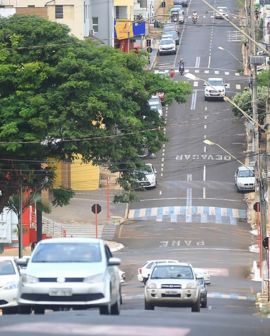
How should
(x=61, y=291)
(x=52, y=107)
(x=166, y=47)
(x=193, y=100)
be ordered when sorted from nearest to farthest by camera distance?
1. (x=61, y=291)
2. (x=52, y=107)
3. (x=193, y=100)
4. (x=166, y=47)

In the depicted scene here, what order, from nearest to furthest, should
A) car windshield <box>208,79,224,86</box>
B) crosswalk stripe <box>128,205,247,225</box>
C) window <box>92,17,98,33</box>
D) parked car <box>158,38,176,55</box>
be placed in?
crosswalk stripe <box>128,205,247,225</box>
car windshield <box>208,79,224,86</box>
window <box>92,17,98,33</box>
parked car <box>158,38,176,55</box>

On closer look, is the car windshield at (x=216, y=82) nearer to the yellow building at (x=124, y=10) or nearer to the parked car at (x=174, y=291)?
the yellow building at (x=124, y=10)

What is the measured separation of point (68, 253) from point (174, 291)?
921cm

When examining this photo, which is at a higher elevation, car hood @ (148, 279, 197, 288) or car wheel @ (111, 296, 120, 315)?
car wheel @ (111, 296, 120, 315)

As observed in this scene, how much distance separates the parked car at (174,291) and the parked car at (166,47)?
81691 mm

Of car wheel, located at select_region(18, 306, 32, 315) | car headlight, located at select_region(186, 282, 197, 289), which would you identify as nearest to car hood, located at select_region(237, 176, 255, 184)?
car headlight, located at select_region(186, 282, 197, 289)

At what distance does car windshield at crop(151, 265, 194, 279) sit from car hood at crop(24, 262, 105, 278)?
10.2m

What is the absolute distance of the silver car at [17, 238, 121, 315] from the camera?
19484mm

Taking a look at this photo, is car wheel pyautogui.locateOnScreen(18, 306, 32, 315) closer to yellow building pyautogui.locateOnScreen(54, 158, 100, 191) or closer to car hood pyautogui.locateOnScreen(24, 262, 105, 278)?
car hood pyautogui.locateOnScreen(24, 262, 105, 278)

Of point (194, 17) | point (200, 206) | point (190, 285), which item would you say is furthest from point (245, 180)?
point (194, 17)

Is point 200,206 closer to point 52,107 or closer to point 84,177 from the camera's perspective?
point 84,177

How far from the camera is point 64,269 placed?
1986 centimetres

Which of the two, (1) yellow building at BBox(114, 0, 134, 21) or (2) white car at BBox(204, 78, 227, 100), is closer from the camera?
(2) white car at BBox(204, 78, 227, 100)

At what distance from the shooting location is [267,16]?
109375mm
